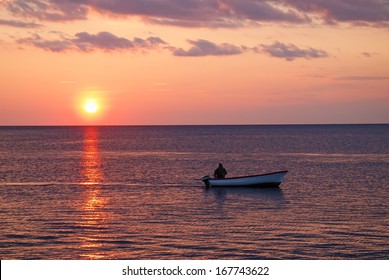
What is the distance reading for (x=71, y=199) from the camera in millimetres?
50062

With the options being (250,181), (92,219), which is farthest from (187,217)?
(250,181)

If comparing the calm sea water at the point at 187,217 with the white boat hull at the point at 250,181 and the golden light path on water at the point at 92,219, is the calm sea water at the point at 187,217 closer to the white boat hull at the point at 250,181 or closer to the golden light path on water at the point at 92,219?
the golden light path on water at the point at 92,219

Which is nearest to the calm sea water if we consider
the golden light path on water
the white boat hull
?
the golden light path on water

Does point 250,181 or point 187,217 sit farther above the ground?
point 250,181

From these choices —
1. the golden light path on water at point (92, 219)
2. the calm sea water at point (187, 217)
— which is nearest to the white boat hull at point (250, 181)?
the calm sea water at point (187, 217)

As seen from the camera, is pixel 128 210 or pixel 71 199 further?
pixel 71 199

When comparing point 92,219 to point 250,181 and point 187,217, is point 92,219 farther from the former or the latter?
point 250,181

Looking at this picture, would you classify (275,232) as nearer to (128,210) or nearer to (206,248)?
(206,248)
